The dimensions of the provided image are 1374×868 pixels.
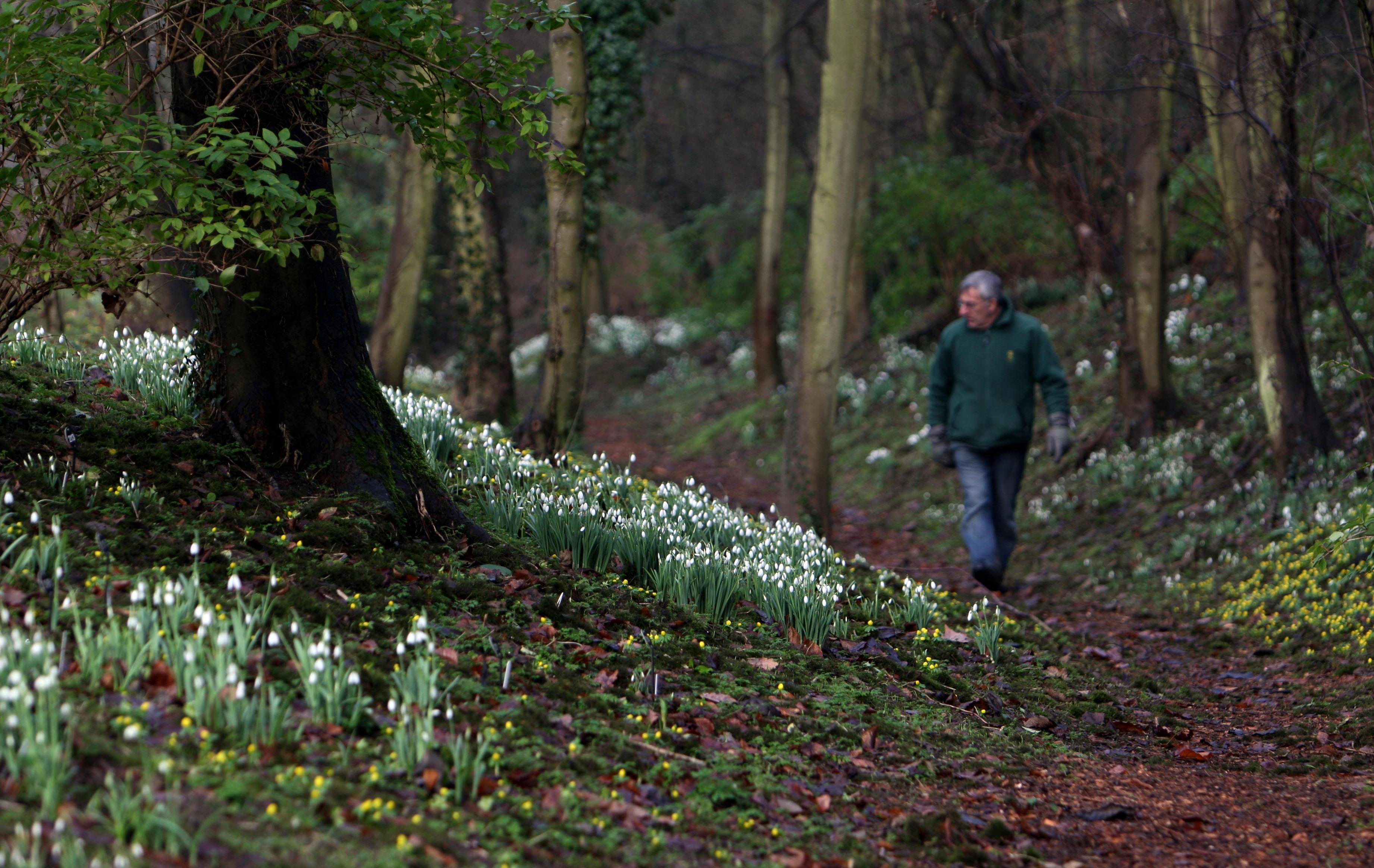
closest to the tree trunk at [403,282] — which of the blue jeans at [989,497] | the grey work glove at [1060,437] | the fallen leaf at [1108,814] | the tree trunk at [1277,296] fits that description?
the blue jeans at [989,497]

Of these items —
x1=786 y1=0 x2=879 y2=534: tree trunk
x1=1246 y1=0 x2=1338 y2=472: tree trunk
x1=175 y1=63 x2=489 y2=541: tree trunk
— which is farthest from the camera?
x1=786 y1=0 x2=879 y2=534: tree trunk

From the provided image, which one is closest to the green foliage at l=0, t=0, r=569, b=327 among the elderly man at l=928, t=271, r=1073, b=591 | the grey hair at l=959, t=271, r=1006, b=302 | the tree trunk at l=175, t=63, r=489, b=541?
the tree trunk at l=175, t=63, r=489, b=541

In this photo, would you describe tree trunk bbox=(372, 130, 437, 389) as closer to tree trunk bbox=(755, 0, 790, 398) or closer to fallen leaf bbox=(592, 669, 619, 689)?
tree trunk bbox=(755, 0, 790, 398)

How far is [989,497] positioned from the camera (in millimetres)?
7344

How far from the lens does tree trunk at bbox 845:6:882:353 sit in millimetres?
16125

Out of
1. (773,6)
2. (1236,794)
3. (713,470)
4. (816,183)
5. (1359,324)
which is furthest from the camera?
(773,6)

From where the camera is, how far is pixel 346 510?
435 centimetres

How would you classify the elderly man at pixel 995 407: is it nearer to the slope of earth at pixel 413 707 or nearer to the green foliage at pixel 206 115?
the slope of earth at pixel 413 707

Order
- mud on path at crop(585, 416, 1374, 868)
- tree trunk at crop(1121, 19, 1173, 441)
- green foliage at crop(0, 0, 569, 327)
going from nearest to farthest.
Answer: mud on path at crop(585, 416, 1374, 868)
green foliage at crop(0, 0, 569, 327)
tree trunk at crop(1121, 19, 1173, 441)

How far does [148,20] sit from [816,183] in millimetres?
5365

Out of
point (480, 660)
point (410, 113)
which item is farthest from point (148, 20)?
point (480, 660)

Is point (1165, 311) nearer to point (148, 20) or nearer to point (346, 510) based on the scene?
point (346, 510)

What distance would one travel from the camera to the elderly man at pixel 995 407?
7266 mm

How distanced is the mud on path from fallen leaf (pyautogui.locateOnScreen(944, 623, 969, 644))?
1.62 feet
